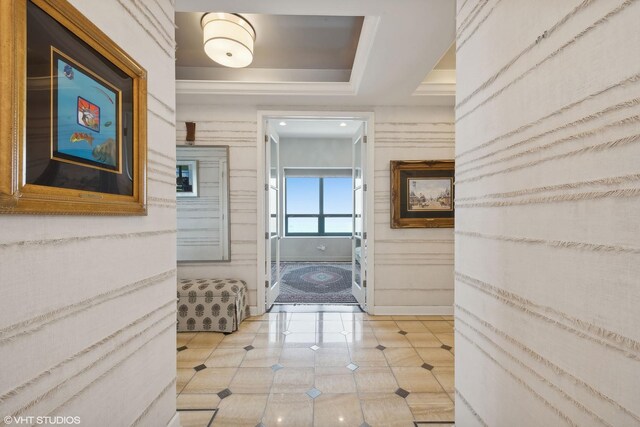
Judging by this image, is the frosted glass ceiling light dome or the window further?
the window

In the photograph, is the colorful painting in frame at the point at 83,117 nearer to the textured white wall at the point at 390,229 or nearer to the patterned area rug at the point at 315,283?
the textured white wall at the point at 390,229

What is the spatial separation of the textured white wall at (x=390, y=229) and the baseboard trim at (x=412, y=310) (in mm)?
12

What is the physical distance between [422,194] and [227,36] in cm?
259

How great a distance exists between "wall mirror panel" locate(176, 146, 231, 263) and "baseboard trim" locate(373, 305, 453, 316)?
1.95 metres

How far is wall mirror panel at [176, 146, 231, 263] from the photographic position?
3410 millimetres

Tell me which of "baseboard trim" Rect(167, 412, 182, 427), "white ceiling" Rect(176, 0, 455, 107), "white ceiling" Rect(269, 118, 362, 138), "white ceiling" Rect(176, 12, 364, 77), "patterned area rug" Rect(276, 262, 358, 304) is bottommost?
"patterned area rug" Rect(276, 262, 358, 304)

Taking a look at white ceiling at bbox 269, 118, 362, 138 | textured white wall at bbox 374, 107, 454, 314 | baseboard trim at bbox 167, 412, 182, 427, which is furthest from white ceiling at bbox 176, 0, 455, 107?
baseboard trim at bbox 167, 412, 182, 427

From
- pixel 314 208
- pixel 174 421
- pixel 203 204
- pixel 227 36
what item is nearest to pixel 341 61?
pixel 227 36

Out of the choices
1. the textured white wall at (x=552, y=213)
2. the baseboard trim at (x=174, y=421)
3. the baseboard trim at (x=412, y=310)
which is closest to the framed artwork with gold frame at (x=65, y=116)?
the baseboard trim at (x=174, y=421)

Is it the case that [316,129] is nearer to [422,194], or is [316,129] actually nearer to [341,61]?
[341,61]

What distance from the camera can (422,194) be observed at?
136 inches

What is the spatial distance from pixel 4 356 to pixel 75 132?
1.95 ft

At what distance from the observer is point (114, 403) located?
→ 39.8 inches

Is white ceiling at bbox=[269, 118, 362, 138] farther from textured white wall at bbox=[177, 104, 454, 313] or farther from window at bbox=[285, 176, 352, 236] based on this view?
textured white wall at bbox=[177, 104, 454, 313]
